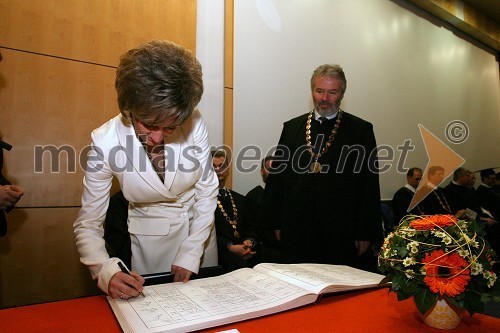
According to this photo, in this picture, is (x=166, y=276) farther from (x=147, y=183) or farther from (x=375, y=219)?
(x=375, y=219)

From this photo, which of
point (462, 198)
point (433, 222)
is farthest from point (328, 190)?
point (462, 198)

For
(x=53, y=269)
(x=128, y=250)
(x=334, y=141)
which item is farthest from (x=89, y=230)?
(x=334, y=141)

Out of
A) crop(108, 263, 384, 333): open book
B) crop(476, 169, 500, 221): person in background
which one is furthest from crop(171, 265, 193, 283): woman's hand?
crop(476, 169, 500, 221): person in background

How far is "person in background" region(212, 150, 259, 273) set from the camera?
2820 millimetres

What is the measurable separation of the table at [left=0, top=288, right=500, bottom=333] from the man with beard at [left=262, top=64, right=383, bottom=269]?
4.87 feet

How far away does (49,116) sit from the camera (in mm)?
2643

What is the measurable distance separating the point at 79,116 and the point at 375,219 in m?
2.29

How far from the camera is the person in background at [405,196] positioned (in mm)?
5086

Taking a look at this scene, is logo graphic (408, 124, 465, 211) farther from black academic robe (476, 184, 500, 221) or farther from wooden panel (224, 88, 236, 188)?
wooden panel (224, 88, 236, 188)

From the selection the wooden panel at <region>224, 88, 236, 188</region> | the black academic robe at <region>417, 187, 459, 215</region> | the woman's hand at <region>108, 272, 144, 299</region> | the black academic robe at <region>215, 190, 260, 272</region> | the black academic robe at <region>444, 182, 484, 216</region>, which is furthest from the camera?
the black academic robe at <region>444, 182, 484, 216</region>

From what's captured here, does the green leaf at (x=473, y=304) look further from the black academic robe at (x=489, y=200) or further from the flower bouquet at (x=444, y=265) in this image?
the black academic robe at (x=489, y=200)

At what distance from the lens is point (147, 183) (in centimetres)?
151

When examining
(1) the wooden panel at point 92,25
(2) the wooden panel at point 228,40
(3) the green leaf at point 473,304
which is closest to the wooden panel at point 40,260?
(1) the wooden panel at point 92,25

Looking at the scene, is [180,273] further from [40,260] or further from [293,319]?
[40,260]
